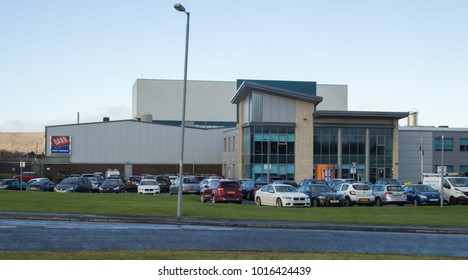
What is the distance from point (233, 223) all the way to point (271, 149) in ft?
157

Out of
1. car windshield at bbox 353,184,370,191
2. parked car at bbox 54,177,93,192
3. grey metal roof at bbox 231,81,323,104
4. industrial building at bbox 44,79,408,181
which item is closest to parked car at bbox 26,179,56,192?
parked car at bbox 54,177,93,192

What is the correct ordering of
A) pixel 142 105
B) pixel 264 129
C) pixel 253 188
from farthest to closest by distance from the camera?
1. pixel 142 105
2. pixel 264 129
3. pixel 253 188

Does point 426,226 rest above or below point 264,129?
below

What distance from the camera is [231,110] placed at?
115 meters

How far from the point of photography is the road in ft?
51.9

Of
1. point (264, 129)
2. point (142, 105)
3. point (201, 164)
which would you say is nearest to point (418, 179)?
point (264, 129)

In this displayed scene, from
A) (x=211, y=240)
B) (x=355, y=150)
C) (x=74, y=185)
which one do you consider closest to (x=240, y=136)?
(x=355, y=150)

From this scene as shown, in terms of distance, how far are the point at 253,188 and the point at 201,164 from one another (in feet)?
151

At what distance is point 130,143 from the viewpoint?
8844 cm

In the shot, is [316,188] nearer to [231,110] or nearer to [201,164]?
[201,164]

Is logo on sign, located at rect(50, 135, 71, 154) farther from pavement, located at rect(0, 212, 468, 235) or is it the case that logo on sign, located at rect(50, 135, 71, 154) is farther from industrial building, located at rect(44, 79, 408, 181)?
pavement, located at rect(0, 212, 468, 235)

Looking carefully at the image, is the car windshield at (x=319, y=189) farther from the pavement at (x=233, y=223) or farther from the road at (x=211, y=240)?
the road at (x=211, y=240)

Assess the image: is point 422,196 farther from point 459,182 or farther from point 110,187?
point 110,187

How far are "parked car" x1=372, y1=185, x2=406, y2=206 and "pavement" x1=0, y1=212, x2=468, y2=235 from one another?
15315mm
